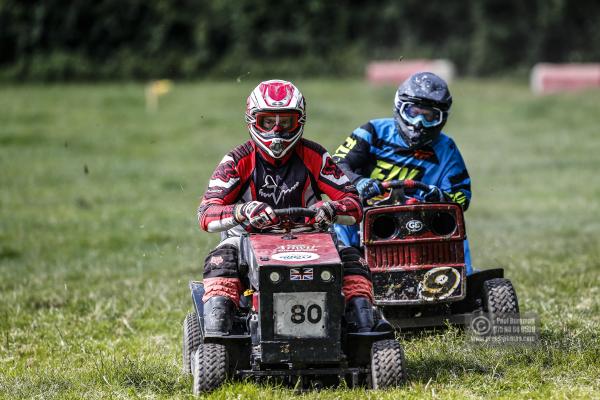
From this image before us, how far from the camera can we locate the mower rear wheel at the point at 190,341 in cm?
730

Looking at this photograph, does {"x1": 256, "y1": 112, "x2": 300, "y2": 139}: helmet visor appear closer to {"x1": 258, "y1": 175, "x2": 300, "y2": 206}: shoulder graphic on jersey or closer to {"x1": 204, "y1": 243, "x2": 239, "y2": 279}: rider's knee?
{"x1": 258, "y1": 175, "x2": 300, "y2": 206}: shoulder graphic on jersey

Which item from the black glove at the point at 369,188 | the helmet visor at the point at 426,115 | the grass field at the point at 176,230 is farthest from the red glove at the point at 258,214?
the helmet visor at the point at 426,115

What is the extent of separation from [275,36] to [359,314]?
39.2 meters

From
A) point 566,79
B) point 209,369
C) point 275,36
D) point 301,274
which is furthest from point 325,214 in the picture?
point 275,36

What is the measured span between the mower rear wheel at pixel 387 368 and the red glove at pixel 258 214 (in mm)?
1042

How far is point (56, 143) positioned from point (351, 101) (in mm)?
10070

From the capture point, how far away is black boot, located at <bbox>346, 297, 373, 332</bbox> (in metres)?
6.88

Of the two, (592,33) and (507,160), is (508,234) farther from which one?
(592,33)

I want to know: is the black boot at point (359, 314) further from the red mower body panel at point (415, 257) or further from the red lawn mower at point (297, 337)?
the red mower body panel at point (415, 257)

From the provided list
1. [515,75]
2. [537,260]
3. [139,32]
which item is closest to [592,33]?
[515,75]

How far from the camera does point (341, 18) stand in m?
46.2

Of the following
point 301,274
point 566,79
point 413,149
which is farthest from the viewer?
point 566,79

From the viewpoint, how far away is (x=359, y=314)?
689cm
